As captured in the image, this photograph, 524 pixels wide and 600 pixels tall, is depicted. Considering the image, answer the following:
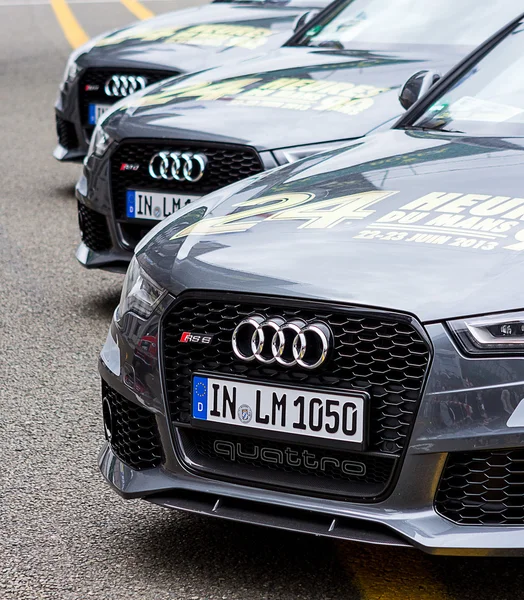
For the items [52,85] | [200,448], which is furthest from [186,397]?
[52,85]

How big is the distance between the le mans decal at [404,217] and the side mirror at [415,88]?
3.90 feet

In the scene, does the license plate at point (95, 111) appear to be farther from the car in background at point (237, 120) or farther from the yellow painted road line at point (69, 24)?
the yellow painted road line at point (69, 24)

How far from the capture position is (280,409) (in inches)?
117

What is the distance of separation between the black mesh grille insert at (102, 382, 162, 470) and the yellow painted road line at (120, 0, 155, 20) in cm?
1916

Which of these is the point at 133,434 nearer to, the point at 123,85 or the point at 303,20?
the point at 303,20

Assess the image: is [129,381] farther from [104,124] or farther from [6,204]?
[6,204]

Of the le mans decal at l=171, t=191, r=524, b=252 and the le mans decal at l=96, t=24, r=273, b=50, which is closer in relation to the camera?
the le mans decal at l=171, t=191, r=524, b=252

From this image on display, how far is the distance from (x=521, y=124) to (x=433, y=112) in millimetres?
426

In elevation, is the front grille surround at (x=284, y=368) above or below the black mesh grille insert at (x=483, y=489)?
above

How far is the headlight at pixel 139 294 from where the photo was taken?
3258 mm

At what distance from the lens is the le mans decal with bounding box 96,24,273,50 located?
7.98 meters

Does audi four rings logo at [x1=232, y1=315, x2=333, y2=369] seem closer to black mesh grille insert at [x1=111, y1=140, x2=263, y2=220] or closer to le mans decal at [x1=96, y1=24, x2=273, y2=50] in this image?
black mesh grille insert at [x1=111, y1=140, x2=263, y2=220]

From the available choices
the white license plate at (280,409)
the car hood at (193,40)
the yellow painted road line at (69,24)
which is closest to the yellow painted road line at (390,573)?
the white license plate at (280,409)

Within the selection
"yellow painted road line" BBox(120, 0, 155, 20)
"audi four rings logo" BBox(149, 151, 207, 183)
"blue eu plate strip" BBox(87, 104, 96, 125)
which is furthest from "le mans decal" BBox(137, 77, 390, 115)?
"yellow painted road line" BBox(120, 0, 155, 20)
